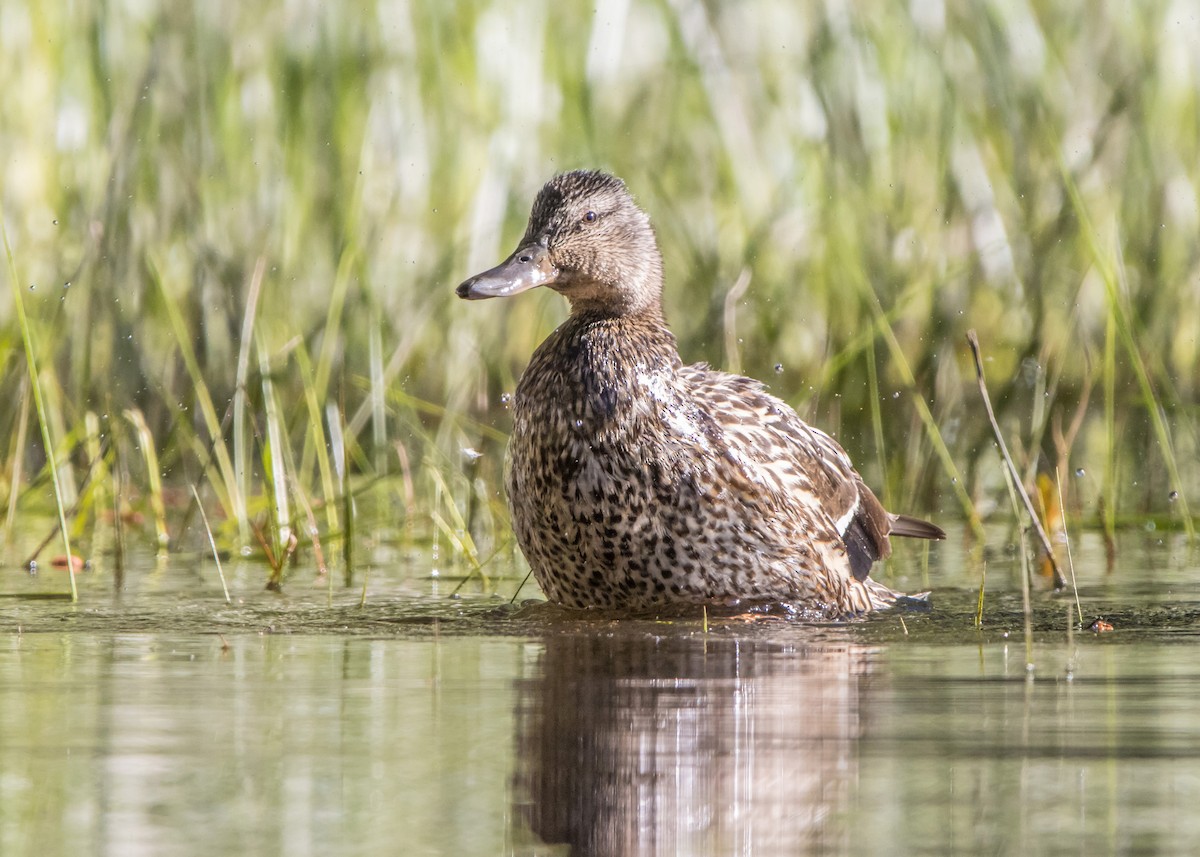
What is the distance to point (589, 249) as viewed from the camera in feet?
20.6

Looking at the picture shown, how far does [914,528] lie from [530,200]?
261 centimetres

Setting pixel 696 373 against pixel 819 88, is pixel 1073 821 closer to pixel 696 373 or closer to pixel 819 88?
pixel 696 373

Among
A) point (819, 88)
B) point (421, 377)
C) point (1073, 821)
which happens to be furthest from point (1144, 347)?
point (1073, 821)

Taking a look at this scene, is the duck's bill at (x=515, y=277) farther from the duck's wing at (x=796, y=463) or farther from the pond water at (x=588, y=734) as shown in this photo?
the pond water at (x=588, y=734)

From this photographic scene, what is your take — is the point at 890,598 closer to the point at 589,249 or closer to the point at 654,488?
the point at 654,488

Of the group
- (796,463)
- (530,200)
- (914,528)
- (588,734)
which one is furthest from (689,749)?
(530,200)

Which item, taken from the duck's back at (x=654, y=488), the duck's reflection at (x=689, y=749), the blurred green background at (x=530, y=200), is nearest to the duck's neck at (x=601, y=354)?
the duck's back at (x=654, y=488)

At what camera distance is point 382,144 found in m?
8.70

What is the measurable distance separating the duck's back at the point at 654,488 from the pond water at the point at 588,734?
1.23 ft

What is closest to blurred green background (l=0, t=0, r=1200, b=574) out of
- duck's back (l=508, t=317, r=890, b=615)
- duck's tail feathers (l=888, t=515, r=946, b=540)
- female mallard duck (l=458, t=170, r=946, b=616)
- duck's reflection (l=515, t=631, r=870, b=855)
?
duck's tail feathers (l=888, t=515, r=946, b=540)

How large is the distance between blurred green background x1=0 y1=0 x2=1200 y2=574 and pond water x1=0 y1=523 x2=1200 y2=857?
2.25m

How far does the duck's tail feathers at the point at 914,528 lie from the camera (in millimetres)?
6837

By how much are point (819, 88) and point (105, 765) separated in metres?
5.65

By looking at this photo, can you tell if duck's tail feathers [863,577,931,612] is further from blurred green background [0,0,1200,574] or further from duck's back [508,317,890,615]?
blurred green background [0,0,1200,574]
